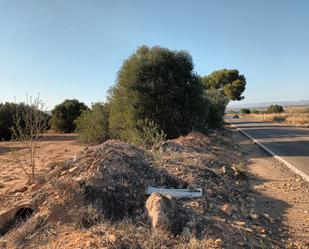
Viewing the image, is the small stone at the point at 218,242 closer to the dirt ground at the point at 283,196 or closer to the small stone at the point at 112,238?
the small stone at the point at 112,238

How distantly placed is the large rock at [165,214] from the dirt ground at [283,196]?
1.90 meters

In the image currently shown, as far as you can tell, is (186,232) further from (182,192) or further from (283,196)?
(283,196)

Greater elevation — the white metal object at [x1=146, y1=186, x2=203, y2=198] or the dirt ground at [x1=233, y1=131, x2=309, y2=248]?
the white metal object at [x1=146, y1=186, x2=203, y2=198]

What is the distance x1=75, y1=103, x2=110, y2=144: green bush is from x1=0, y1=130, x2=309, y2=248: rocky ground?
49.3 feet

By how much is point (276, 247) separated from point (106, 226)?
8.25 feet

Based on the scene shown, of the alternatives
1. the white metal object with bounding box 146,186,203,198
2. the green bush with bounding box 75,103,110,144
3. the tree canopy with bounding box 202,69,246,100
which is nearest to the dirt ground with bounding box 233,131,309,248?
the white metal object with bounding box 146,186,203,198

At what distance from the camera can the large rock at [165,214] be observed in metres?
5.08

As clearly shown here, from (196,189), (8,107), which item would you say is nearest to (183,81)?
(196,189)

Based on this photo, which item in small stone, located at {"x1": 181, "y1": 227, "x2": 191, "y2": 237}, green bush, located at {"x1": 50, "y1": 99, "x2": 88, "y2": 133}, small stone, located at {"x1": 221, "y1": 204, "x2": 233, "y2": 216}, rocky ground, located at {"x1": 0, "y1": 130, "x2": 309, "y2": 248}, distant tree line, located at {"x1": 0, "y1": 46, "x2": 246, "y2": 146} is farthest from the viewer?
green bush, located at {"x1": 50, "y1": 99, "x2": 88, "y2": 133}

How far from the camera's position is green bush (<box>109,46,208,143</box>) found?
1927cm

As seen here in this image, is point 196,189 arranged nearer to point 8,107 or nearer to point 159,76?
point 159,76

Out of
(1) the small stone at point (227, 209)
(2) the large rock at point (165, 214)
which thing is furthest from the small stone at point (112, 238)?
(1) the small stone at point (227, 209)

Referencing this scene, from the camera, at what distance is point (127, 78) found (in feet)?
64.2

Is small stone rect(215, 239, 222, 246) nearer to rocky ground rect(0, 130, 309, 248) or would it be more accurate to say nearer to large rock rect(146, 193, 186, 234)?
rocky ground rect(0, 130, 309, 248)
